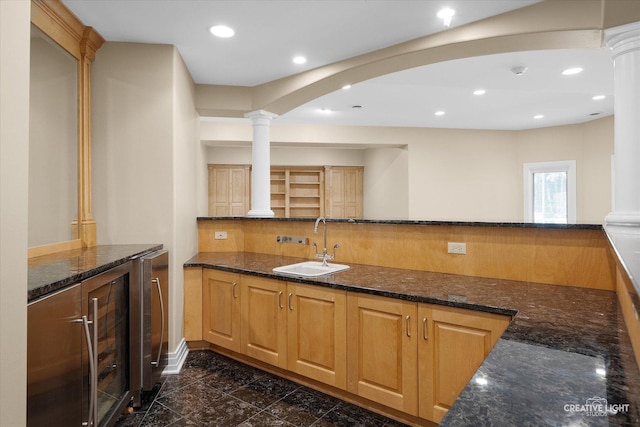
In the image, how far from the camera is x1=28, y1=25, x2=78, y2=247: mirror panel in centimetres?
211

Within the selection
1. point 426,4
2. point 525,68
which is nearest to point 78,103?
point 426,4

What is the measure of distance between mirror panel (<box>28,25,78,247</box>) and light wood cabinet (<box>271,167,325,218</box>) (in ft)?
16.4

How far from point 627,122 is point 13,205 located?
→ 295 cm

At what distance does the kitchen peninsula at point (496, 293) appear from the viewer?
0.78m

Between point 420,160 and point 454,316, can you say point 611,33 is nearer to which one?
point 454,316

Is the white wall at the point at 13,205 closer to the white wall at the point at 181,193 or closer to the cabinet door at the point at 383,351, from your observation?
the cabinet door at the point at 383,351

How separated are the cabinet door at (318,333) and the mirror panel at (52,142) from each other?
1.60m

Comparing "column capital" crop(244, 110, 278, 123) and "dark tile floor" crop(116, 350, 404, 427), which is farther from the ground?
"column capital" crop(244, 110, 278, 123)

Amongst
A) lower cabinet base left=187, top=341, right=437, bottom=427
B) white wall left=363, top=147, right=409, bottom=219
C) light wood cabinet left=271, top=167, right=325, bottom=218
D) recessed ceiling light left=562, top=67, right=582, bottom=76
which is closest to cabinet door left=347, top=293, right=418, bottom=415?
lower cabinet base left=187, top=341, right=437, bottom=427

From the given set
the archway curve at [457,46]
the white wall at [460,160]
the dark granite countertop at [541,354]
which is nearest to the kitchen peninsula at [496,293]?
the dark granite countertop at [541,354]

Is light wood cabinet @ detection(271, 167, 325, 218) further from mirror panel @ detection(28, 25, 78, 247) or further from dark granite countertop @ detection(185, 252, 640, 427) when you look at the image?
dark granite countertop @ detection(185, 252, 640, 427)

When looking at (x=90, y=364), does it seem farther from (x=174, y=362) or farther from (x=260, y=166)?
(x=260, y=166)

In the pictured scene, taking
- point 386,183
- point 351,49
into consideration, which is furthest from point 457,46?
point 386,183

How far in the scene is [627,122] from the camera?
2.13 metres
